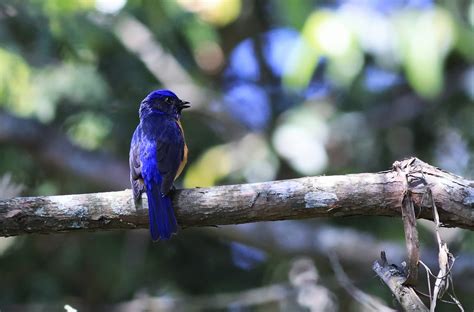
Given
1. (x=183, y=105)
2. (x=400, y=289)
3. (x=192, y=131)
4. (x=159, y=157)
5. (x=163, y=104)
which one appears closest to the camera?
(x=400, y=289)

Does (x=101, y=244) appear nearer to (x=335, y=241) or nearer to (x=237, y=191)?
(x=335, y=241)

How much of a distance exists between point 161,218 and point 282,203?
66 cm

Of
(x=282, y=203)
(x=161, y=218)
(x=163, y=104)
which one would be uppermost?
(x=163, y=104)

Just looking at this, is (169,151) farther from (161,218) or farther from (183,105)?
(183,105)

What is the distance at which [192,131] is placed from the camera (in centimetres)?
905

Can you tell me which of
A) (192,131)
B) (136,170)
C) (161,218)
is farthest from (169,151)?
(192,131)

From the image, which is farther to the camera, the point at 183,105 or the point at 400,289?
the point at 183,105

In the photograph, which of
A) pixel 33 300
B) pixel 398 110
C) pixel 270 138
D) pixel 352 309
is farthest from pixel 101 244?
pixel 398 110

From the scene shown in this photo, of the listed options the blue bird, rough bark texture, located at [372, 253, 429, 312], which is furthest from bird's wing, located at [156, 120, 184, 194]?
rough bark texture, located at [372, 253, 429, 312]

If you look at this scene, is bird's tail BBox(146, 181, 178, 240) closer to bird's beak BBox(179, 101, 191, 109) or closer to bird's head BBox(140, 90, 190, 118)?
bird's head BBox(140, 90, 190, 118)

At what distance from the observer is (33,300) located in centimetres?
843

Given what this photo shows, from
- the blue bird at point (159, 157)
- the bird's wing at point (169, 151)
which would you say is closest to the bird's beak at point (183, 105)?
the blue bird at point (159, 157)

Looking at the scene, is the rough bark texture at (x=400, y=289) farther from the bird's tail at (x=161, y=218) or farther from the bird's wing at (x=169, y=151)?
the bird's wing at (x=169, y=151)

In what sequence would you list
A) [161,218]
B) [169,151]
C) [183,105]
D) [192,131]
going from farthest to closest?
[192,131] → [183,105] → [169,151] → [161,218]
